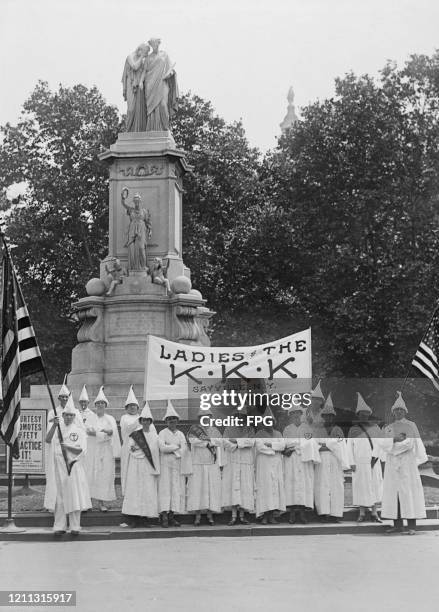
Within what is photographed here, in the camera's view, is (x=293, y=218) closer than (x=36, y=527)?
No

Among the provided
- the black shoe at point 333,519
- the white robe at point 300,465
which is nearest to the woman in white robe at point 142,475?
the white robe at point 300,465

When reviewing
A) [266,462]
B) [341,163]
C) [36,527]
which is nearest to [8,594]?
[36,527]

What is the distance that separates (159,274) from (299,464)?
8167mm

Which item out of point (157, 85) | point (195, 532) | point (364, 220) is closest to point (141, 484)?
point (195, 532)

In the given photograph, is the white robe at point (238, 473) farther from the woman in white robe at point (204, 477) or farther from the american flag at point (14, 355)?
the american flag at point (14, 355)

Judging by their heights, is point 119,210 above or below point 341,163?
below

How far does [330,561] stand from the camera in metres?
A: 10.5

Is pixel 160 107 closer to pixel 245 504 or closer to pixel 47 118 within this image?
pixel 245 504

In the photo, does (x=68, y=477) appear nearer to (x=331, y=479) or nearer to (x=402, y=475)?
(x=331, y=479)

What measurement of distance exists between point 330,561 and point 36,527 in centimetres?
499

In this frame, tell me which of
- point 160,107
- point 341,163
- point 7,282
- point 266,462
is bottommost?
point 266,462

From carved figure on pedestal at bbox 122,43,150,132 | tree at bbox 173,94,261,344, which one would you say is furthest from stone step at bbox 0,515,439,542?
tree at bbox 173,94,261,344

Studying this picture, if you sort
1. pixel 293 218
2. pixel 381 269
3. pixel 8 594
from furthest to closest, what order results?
pixel 293 218, pixel 381 269, pixel 8 594

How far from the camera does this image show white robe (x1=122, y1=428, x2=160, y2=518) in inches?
553
